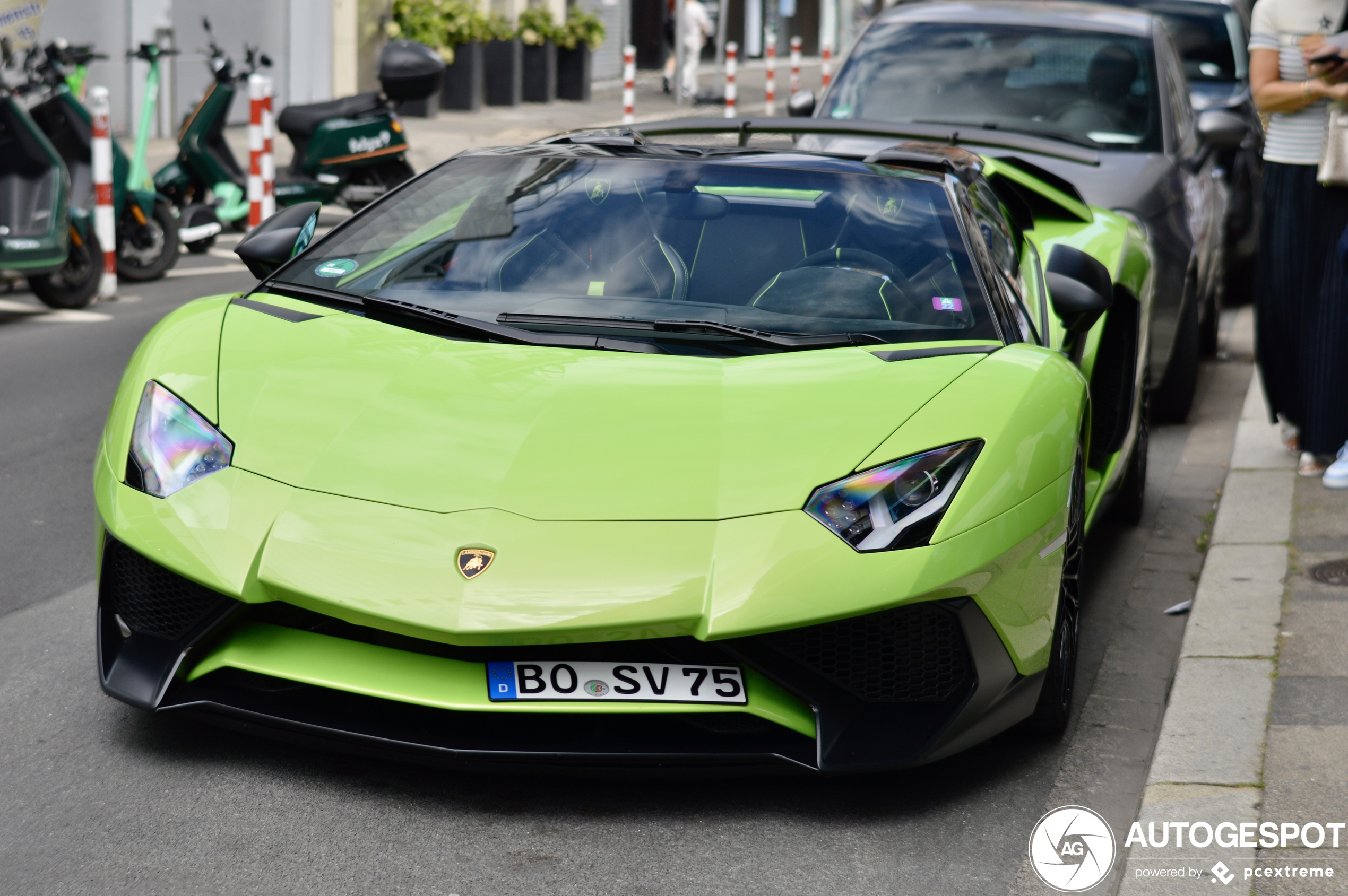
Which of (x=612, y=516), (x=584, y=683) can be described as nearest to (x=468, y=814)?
(x=584, y=683)

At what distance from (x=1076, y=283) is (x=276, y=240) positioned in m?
2.15

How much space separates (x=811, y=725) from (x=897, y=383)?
0.79 meters

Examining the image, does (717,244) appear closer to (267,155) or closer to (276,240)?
(276,240)

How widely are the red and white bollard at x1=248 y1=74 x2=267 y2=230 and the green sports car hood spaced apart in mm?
7536

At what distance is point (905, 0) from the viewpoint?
8781 millimetres

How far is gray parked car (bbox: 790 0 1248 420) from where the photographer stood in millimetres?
6914

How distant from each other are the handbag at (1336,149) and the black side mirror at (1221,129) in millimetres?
1938

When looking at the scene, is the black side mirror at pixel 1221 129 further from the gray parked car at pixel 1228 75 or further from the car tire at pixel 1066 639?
the car tire at pixel 1066 639

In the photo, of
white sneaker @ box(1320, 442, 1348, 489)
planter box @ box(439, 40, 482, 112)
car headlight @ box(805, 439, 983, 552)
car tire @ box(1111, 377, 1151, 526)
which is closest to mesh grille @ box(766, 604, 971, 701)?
car headlight @ box(805, 439, 983, 552)

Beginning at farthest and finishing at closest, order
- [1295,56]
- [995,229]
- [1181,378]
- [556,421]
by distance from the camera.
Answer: [1181,378] → [1295,56] → [995,229] → [556,421]

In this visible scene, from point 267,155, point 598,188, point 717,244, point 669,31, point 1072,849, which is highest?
point 669,31

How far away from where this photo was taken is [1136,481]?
17.9 feet

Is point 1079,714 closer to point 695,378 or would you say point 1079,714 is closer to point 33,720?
point 695,378

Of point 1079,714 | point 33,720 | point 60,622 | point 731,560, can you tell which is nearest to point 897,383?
point 731,560
